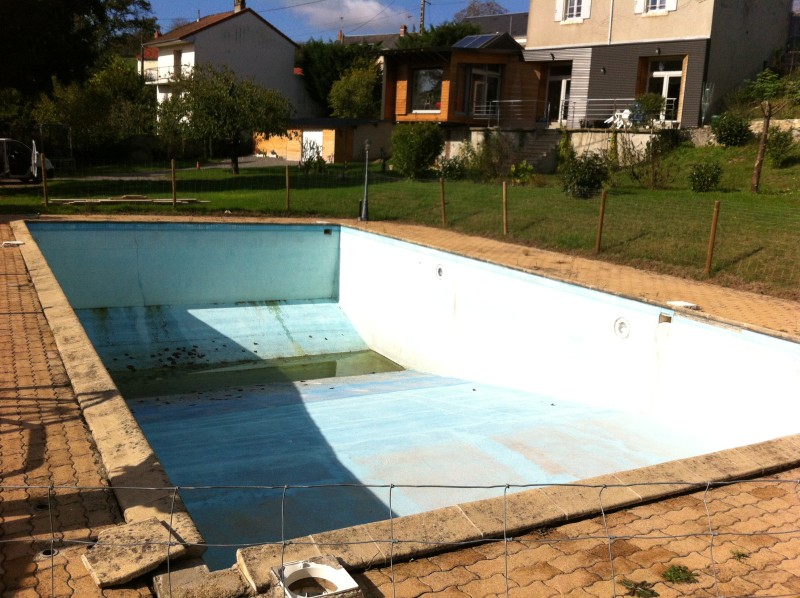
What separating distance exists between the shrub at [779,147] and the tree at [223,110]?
54.9ft

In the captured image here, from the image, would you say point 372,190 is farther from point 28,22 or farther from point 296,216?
point 28,22

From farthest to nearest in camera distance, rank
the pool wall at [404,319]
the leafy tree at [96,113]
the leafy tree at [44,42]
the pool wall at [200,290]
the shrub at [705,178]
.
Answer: the leafy tree at [96,113]
the leafy tree at [44,42]
the shrub at [705,178]
the pool wall at [200,290]
the pool wall at [404,319]

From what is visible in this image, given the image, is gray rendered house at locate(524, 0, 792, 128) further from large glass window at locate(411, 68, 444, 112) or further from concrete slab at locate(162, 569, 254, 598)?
concrete slab at locate(162, 569, 254, 598)

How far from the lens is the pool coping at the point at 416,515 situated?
3.89 metres

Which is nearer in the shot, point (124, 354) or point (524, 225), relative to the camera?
point (124, 354)

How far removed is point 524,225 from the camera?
648 inches

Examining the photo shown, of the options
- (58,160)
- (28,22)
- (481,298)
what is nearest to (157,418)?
(481,298)

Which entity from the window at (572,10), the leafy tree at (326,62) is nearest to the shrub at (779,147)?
the window at (572,10)

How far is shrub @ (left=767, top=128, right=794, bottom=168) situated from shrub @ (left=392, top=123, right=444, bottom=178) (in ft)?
34.0

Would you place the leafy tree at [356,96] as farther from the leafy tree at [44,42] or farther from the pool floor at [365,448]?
the pool floor at [365,448]

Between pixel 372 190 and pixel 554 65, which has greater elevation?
pixel 554 65

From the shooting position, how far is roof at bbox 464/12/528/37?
4656 cm

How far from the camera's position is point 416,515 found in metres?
4.39

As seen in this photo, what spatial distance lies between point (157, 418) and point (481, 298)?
18.6 feet
